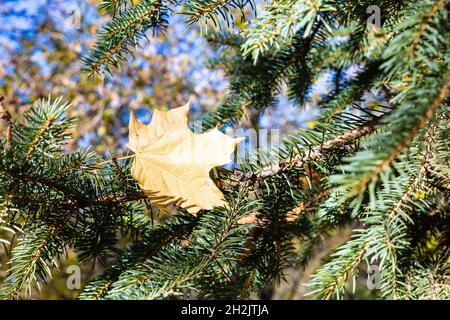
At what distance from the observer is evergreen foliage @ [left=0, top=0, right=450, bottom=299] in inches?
15.7

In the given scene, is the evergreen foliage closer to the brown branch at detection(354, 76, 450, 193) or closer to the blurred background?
the brown branch at detection(354, 76, 450, 193)

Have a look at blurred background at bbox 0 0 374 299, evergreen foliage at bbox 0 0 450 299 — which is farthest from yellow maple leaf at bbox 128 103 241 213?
blurred background at bbox 0 0 374 299

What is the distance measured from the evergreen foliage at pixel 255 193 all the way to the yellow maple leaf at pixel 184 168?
0.10 ft

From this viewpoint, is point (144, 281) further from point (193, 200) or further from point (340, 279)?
point (340, 279)

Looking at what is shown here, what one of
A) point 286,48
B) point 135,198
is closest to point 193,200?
point 135,198

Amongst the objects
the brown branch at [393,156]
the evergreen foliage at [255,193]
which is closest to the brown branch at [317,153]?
the evergreen foliage at [255,193]

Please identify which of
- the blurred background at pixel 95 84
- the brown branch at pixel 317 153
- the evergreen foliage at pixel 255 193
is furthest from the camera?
the blurred background at pixel 95 84

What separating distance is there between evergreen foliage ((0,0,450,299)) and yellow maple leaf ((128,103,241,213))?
3 cm

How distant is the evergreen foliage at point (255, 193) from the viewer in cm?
40

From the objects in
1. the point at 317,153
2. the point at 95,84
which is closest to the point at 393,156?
the point at 317,153

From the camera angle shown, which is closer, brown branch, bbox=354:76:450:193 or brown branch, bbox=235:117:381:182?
brown branch, bbox=354:76:450:193

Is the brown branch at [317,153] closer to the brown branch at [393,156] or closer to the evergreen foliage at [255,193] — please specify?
the evergreen foliage at [255,193]

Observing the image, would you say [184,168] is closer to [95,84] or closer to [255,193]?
[255,193]
